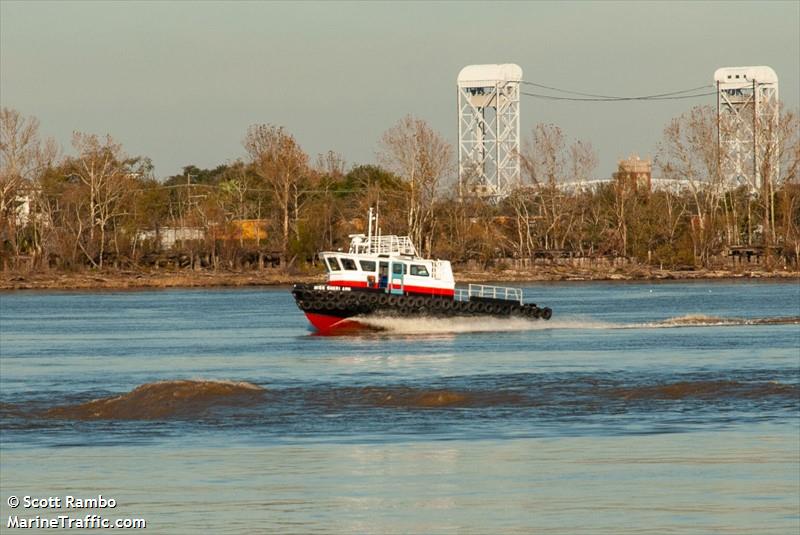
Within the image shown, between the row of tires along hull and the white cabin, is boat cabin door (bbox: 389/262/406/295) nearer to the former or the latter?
the white cabin

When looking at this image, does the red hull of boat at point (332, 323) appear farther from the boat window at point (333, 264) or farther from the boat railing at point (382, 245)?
the boat railing at point (382, 245)

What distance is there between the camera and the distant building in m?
142

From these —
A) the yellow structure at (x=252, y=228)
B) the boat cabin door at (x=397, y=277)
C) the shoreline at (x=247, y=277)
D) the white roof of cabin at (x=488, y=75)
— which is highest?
the white roof of cabin at (x=488, y=75)

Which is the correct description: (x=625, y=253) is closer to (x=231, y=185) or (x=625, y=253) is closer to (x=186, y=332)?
(x=231, y=185)

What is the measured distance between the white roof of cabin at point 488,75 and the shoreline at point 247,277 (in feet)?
106

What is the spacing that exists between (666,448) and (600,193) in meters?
123

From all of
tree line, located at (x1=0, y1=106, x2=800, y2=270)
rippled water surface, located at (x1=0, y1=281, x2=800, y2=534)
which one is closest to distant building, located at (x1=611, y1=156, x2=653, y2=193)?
tree line, located at (x1=0, y1=106, x2=800, y2=270)

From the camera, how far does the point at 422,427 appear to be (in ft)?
101

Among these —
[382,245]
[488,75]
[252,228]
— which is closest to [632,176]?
[488,75]

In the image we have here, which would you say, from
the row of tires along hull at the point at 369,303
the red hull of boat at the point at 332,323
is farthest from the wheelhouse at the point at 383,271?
the red hull of boat at the point at 332,323

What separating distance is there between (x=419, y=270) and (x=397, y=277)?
120cm

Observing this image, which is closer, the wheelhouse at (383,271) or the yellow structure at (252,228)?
the wheelhouse at (383,271)

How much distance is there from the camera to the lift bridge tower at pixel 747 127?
454ft

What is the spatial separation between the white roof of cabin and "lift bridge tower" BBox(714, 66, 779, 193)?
22856 mm
